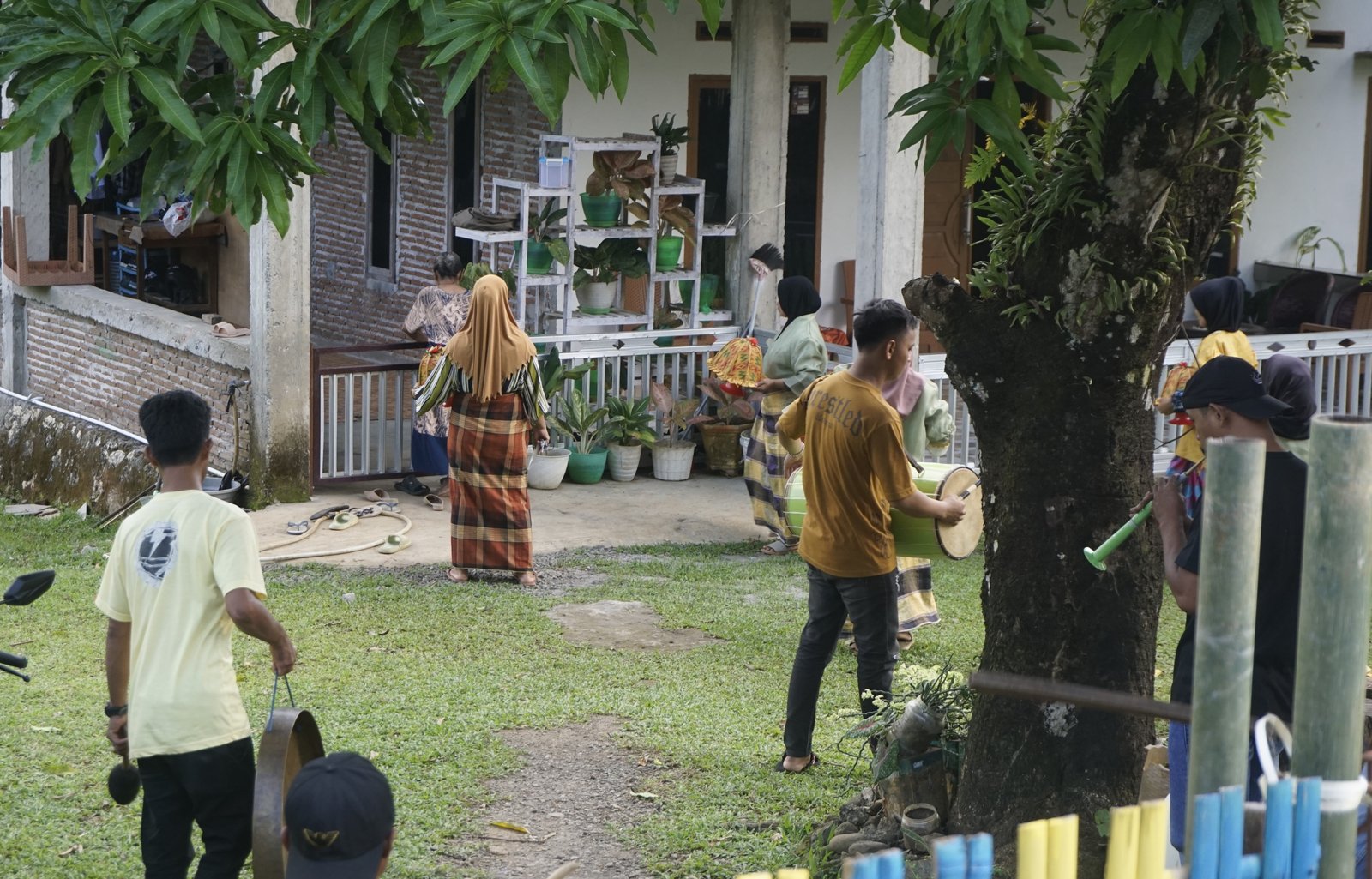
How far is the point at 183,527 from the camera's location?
4.19 meters

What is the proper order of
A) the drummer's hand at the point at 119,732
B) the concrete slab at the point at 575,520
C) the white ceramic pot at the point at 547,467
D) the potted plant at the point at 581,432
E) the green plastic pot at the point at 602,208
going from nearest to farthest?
the drummer's hand at the point at 119,732 < the concrete slab at the point at 575,520 < the white ceramic pot at the point at 547,467 < the potted plant at the point at 581,432 < the green plastic pot at the point at 602,208

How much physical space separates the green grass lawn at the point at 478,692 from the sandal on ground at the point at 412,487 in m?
1.78

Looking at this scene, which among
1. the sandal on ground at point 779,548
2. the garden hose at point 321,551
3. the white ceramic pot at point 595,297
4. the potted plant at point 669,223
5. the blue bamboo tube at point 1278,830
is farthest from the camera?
the potted plant at point 669,223

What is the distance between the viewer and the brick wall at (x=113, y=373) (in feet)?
36.7

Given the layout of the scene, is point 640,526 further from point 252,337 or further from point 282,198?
point 282,198

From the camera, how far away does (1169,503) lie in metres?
4.12

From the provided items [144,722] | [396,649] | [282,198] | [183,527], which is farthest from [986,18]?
[396,649]

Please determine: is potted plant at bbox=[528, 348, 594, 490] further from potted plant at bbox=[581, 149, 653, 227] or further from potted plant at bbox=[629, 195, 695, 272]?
potted plant at bbox=[629, 195, 695, 272]

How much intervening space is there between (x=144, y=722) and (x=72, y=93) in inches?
61.3

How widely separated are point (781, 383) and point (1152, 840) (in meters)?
Answer: 6.59

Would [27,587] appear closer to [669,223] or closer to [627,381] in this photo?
[627,381]

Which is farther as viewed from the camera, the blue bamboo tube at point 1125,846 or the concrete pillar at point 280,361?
the concrete pillar at point 280,361

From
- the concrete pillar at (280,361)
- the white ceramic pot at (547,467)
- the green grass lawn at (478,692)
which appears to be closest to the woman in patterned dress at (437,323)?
the white ceramic pot at (547,467)

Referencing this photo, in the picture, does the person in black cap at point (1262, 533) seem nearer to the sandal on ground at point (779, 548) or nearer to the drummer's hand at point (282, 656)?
the drummer's hand at point (282, 656)
